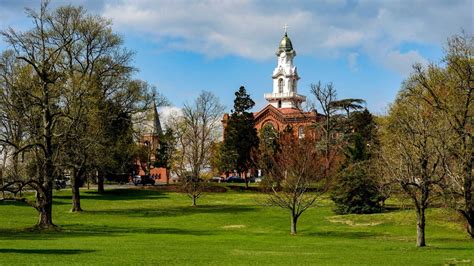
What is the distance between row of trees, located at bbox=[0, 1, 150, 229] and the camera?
37.6 metres

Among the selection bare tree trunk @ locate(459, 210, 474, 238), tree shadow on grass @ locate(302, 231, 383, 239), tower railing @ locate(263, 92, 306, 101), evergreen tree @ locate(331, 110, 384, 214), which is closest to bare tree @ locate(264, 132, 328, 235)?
tree shadow on grass @ locate(302, 231, 383, 239)

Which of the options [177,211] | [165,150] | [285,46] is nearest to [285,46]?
[285,46]

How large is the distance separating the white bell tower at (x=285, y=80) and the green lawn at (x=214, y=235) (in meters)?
61.5

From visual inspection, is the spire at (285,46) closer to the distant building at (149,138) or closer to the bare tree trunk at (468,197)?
the distant building at (149,138)

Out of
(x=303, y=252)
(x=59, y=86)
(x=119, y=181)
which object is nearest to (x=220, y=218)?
(x=59, y=86)

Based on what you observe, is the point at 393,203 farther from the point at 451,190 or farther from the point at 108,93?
the point at 108,93

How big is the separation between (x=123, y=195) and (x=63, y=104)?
63.3 ft

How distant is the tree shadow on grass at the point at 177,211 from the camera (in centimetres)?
4747

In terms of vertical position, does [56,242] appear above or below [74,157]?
below

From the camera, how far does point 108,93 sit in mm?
54781

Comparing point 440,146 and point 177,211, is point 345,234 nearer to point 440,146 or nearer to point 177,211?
point 440,146

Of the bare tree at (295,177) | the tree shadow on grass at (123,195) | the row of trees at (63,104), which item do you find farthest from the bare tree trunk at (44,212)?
the tree shadow on grass at (123,195)

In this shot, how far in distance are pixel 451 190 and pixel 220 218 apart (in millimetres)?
17968

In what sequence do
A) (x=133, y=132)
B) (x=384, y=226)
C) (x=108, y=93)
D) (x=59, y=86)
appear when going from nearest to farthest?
1. (x=384, y=226)
2. (x=59, y=86)
3. (x=108, y=93)
4. (x=133, y=132)
